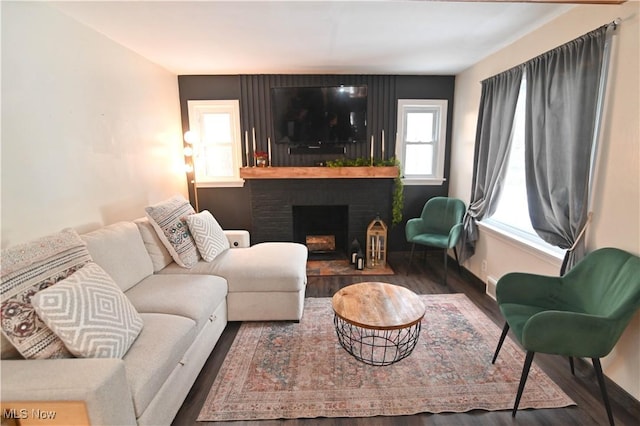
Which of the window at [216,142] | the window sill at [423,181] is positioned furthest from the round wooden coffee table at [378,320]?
the window at [216,142]

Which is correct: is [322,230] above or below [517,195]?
below

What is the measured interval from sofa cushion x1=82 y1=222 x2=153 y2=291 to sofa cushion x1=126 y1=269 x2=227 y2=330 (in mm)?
87

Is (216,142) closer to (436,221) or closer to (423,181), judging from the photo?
(423,181)

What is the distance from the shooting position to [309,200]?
12.9 ft

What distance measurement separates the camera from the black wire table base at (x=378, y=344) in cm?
211

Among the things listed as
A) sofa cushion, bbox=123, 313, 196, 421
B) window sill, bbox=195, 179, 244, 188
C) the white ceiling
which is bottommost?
sofa cushion, bbox=123, 313, 196, 421

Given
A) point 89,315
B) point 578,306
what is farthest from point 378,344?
point 89,315

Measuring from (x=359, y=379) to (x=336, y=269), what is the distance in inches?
77.5

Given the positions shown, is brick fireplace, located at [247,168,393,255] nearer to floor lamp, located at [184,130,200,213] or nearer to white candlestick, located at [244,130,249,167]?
white candlestick, located at [244,130,249,167]

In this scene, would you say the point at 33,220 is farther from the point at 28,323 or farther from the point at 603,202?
the point at 603,202

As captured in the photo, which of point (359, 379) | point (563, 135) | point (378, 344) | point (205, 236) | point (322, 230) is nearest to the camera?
point (359, 379)

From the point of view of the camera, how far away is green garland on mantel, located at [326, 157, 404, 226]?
384 cm

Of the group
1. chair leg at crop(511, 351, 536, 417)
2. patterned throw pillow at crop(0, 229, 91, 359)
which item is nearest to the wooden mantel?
patterned throw pillow at crop(0, 229, 91, 359)

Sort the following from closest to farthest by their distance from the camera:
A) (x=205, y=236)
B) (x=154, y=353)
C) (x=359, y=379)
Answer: (x=154, y=353)
(x=359, y=379)
(x=205, y=236)
